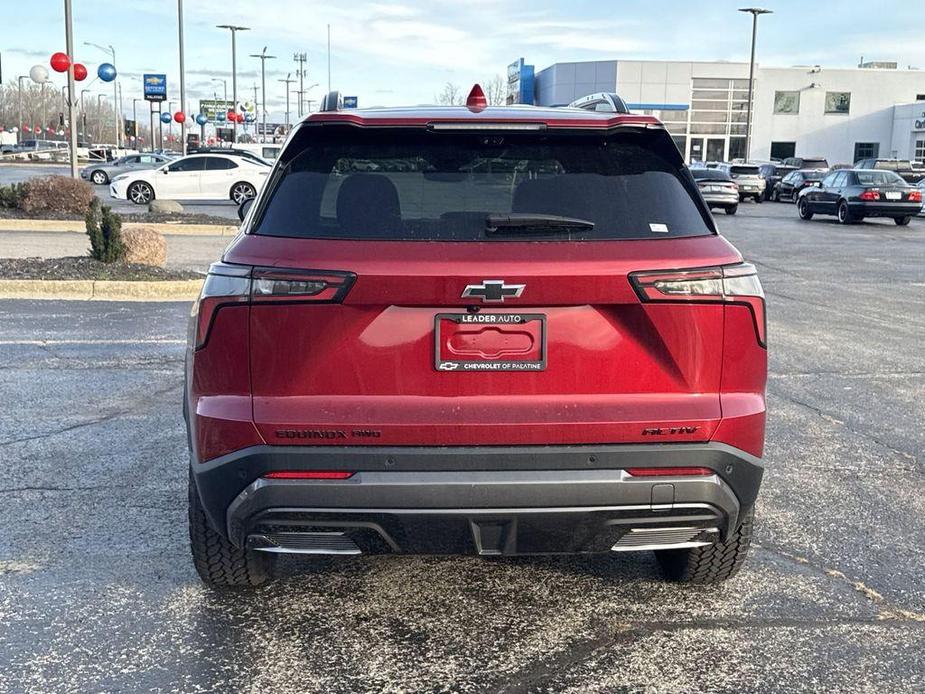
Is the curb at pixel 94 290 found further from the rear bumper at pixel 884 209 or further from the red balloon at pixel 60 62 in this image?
the rear bumper at pixel 884 209

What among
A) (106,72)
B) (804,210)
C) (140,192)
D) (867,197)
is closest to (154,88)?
(106,72)

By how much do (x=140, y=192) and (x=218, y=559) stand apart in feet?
98.5

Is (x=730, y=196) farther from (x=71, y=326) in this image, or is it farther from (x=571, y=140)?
(x=571, y=140)

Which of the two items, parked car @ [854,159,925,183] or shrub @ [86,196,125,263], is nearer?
shrub @ [86,196,125,263]

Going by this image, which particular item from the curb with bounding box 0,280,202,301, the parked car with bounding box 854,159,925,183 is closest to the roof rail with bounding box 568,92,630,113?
the curb with bounding box 0,280,202,301

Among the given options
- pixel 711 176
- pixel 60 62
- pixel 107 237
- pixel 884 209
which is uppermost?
pixel 60 62

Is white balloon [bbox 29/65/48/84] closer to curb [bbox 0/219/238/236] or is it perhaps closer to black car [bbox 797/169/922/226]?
curb [bbox 0/219/238/236]

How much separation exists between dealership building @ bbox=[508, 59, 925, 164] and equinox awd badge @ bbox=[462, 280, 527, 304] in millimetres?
76689

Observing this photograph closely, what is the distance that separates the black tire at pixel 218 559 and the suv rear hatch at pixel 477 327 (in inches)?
26.9

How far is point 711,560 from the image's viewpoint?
158 inches

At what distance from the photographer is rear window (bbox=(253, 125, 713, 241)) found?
3.37 metres

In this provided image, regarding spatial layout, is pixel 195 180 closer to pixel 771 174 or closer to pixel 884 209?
pixel 884 209

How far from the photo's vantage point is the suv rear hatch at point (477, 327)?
3.22 meters

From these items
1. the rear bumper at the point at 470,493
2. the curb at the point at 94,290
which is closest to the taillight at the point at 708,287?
the rear bumper at the point at 470,493
